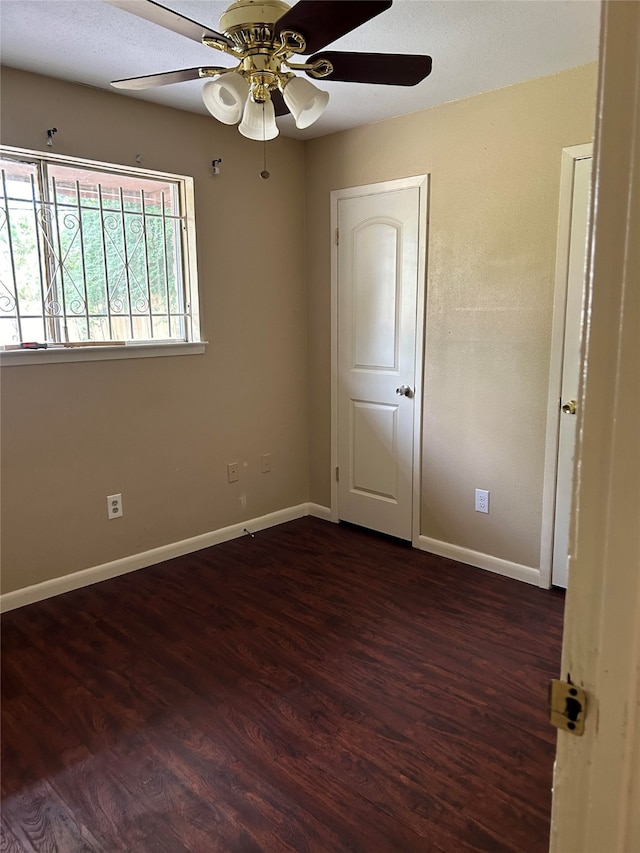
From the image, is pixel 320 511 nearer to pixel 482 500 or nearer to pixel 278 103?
pixel 482 500

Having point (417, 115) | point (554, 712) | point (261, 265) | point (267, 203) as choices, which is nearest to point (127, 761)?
point (554, 712)

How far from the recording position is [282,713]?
215 cm

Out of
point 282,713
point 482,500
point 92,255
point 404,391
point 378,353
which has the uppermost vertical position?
point 92,255

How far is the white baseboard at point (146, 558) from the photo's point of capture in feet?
9.58

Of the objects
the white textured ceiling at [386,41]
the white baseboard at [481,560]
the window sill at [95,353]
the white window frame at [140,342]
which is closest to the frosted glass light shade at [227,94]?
the white textured ceiling at [386,41]

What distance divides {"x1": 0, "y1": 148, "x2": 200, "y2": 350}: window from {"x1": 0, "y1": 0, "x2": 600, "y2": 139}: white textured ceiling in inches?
17.4

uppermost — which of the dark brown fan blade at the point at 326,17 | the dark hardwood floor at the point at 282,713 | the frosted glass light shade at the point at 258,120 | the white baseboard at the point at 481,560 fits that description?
the dark brown fan blade at the point at 326,17

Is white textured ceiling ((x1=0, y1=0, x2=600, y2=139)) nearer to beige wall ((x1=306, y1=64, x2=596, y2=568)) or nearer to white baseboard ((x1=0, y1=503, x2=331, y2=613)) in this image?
beige wall ((x1=306, y1=64, x2=596, y2=568))

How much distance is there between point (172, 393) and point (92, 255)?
32.7 inches

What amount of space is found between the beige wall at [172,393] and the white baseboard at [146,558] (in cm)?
4

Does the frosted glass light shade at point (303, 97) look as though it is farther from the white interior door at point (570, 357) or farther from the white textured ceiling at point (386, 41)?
the white interior door at point (570, 357)

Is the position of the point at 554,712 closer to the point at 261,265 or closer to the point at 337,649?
the point at 337,649

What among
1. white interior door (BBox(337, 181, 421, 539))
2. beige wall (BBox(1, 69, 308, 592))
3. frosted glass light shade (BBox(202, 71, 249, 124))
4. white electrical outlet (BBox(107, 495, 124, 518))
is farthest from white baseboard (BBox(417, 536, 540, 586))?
frosted glass light shade (BBox(202, 71, 249, 124))

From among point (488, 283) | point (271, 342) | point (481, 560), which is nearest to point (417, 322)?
point (488, 283)
